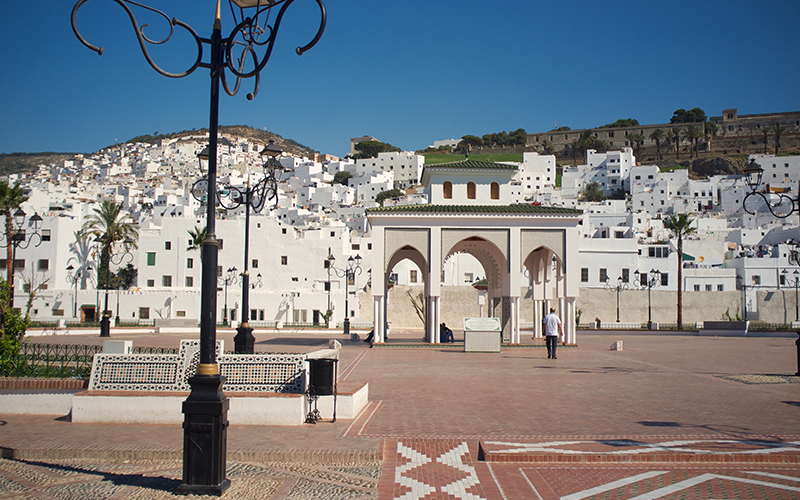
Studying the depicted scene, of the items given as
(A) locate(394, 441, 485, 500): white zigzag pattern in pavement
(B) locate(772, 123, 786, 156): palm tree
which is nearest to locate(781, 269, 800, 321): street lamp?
(A) locate(394, 441, 485, 500): white zigzag pattern in pavement

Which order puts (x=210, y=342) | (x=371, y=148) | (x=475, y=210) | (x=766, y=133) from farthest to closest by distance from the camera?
(x=371, y=148) → (x=766, y=133) → (x=475, y=210) → (x=210, y=342)

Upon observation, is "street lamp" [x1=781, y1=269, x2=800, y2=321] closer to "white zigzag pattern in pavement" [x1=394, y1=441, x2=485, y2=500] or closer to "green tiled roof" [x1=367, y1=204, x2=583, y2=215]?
"green tiled roof" [x1=367, y1=204, x2=583, y2=215]

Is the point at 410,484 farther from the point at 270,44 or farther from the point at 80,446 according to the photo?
the point at 270,44

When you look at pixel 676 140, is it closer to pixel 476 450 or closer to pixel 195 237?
pixel 195 237

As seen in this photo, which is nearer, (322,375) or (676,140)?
(322,375)

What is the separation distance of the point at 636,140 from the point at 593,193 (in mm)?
39497

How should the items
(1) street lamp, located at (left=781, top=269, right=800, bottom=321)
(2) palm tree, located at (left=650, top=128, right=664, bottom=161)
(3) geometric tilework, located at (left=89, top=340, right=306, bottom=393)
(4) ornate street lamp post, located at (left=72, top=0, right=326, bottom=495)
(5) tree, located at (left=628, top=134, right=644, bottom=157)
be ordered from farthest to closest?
(5) tree, located at (left=628, top=134, right=644, bottom=157) → (2) palm tree, located at (left=650, top=128, right=664, bottom=161) → (1) street lamp, located at (left=781, top=269, right=800, bottom=321) → (3) geometric tilework, located at (left=89, top=340, right=306, bottom=393) → (4) ornate street lamp post, located at (left=72, top=0, right=326, bottom=495)

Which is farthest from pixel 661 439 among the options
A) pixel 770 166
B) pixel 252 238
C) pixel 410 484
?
pixel 770 166

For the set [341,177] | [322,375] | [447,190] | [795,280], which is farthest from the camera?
[341,177]

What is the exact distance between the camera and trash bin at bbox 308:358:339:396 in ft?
28.9

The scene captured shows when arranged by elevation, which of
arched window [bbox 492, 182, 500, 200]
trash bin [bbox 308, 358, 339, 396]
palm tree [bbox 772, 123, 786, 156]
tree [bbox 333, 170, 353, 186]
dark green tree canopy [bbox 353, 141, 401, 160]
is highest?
dark green tree canopy [bbox 353, 141, 401, 160]

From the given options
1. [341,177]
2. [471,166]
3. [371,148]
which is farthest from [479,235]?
[371,148]

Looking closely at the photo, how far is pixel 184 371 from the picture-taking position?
8.89 meters

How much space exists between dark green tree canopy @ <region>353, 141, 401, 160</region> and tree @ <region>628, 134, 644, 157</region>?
6031 centimetres
